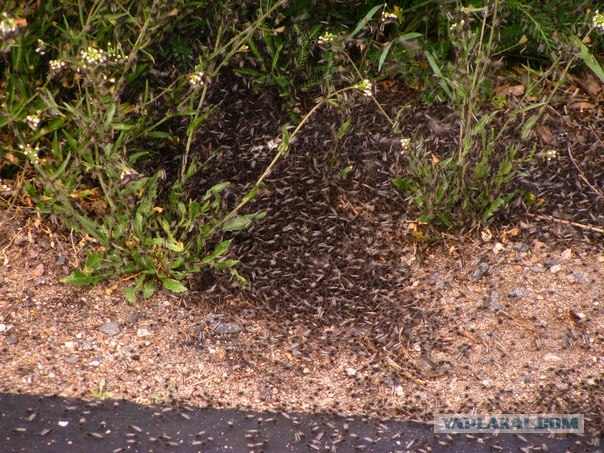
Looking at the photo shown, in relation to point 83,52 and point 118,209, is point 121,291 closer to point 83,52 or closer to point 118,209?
point 118,209

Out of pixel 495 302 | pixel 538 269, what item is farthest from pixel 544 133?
pixel 495 302

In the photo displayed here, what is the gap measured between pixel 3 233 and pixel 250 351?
1391 millimetres

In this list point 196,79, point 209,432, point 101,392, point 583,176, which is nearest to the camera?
point 209,432

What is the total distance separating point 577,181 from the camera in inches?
166

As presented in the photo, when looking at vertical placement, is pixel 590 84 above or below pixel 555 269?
above

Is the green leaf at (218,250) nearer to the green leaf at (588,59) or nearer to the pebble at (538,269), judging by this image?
the pebble at (538,269)

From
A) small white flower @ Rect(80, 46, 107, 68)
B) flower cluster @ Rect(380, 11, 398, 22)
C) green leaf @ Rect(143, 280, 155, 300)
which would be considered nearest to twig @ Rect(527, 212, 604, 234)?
flower cluster @ Rect(380, 11, 398, 22)

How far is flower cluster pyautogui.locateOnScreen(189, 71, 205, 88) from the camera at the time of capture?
334cm

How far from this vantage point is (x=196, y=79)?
3346 mm

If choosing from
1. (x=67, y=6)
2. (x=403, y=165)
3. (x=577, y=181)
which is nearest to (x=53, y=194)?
(x=67, y=6)

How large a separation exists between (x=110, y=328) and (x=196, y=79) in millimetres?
1214

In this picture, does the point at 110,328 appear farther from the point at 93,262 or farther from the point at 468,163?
the point at 468,163

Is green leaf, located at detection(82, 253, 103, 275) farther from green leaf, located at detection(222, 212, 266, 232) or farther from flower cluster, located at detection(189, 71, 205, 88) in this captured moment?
flower cluster, located at detection(189, 71, 205, 88)

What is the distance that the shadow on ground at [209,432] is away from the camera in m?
2.96
